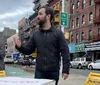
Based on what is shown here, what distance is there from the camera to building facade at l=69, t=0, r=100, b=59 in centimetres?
4447

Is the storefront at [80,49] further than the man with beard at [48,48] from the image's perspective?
Yes

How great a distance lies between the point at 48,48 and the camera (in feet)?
14.6

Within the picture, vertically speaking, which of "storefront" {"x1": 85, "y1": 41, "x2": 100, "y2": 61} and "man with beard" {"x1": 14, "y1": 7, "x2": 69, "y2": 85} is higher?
"storefront" {"x1": 85, "y1": 41, "x2": 100, "y2": 61}

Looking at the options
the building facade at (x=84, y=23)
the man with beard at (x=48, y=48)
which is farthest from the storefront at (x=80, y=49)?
the man with beard at (x=48, y=48)

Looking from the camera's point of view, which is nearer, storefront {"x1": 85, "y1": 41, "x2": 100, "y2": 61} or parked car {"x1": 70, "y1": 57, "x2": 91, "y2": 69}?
parked car {"x1": 70, "y1": 57, "x2": 91, "y2": 69}

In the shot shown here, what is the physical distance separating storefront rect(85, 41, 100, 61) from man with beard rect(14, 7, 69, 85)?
38137 mm

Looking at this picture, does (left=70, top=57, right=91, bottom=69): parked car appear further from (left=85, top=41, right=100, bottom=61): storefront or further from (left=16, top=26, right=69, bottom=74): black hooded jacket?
(left=16, top=26, right=69, bottom=74): black hooded jacket

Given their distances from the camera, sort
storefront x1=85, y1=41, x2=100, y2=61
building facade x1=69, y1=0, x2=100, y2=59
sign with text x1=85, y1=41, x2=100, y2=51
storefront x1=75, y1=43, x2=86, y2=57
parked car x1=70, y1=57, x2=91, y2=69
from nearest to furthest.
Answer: parked car x1=70, y1=57, x2=91, y2=69 < sign with text x1=85, y1=41, x2=100, y2=51 < storefront x1=85, y1=41, x2=100, y2=61 < building facade x1=69, y1=0, x2=100, y2=59 < storefront x1=75, y1=43, x2=86, y2=57

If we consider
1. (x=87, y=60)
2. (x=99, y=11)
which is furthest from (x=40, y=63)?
(x=99, y=11)

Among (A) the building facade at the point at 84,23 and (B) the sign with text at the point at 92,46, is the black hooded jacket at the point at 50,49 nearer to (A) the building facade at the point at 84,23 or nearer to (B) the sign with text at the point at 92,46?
(B) the sign with text at the point at 92,46

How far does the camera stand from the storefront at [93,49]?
42.7 metres

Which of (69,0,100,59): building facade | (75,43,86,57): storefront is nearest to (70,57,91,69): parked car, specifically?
(69,0,100,59): building facade

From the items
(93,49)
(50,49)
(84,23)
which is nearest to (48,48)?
(50,49)

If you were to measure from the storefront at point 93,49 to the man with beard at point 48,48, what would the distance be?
3814 cm
